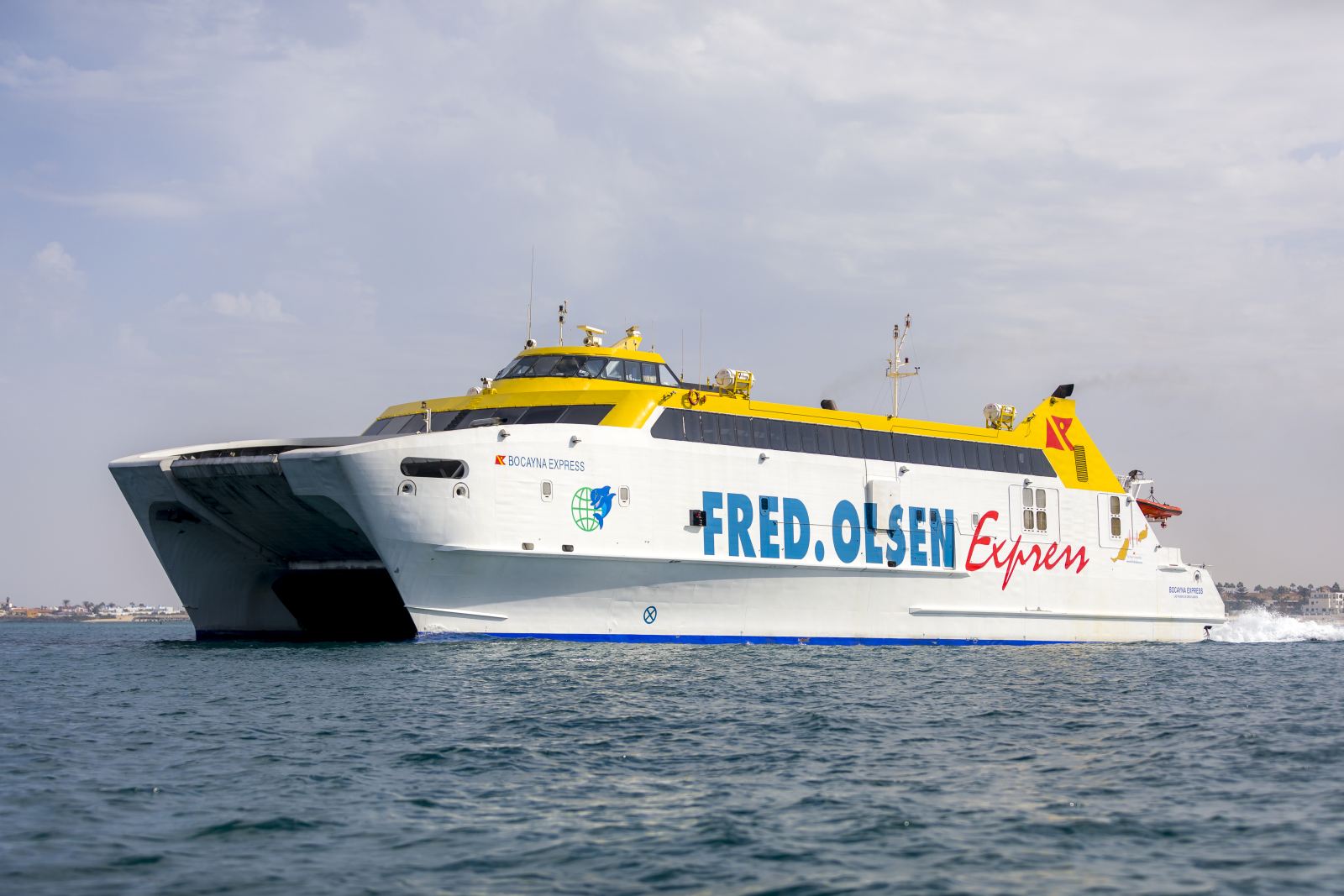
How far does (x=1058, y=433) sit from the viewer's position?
36.8 metres

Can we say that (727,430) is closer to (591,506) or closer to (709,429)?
(709,429)

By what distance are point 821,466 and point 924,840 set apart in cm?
2135

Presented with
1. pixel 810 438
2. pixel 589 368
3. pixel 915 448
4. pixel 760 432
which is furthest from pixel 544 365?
pixel 915 448

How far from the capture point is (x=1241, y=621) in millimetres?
45312

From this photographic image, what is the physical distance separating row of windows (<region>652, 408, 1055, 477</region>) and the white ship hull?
281 millimetres

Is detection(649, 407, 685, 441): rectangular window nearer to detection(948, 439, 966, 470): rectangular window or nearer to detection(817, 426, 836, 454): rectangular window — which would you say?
detection(817, 426, 836, 454): rectangular window

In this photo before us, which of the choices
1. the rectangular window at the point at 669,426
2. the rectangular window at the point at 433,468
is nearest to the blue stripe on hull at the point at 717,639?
the rectangular window at the point at 433,468

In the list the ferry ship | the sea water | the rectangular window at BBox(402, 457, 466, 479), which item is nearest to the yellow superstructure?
the ferry ship

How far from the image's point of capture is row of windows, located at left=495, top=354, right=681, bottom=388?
2936 centimetres

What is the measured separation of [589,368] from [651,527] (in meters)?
4.75

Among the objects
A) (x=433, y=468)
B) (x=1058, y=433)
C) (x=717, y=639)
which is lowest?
(x=717, y=639)

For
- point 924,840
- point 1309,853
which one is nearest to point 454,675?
point 924,840

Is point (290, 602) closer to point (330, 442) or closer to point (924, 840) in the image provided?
point (330, 442)

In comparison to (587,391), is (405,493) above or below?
below
